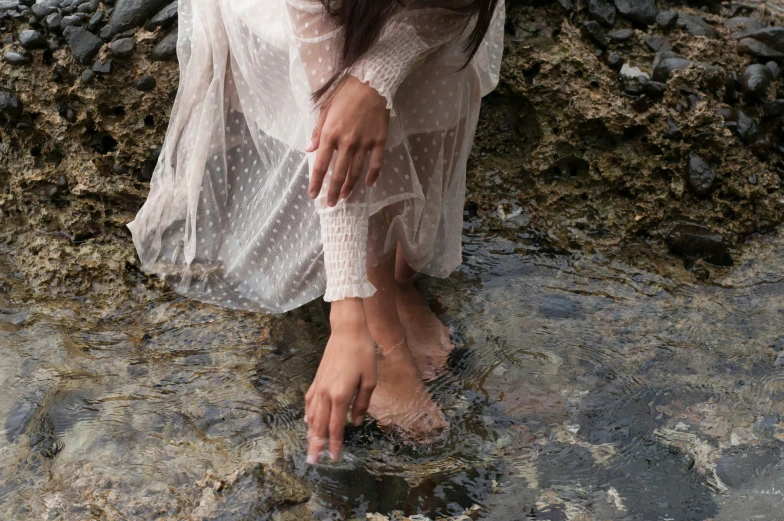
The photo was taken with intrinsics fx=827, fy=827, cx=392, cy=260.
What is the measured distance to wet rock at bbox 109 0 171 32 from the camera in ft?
8.66

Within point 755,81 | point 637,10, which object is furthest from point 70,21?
point 755,81

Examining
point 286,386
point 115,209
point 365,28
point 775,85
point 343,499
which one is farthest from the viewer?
point 775,85

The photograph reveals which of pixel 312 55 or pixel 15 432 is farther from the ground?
pixel 312 55

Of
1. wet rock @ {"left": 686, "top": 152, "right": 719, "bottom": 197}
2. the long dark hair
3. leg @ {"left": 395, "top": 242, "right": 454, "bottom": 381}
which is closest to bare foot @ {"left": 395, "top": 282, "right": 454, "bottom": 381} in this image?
leg @ {"left": 395, "top": 242, "right": 454, "bottom": 381}

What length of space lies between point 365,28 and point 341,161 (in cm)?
26

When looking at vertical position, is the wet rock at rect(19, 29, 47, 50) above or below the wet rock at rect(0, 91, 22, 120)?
above

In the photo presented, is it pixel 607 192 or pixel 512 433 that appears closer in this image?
pixel 512 433

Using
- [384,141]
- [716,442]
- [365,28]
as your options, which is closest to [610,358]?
[716,442]

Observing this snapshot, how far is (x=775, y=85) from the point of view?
2797 mm

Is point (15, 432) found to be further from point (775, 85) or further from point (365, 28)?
point (775, 85)

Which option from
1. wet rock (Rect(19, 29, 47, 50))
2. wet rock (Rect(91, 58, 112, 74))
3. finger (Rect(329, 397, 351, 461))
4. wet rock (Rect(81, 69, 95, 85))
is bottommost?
finger (Rect(329, 397, 351, 461))

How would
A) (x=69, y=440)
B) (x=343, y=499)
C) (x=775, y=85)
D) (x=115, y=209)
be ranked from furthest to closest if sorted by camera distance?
(x=775, y=85)
(x=115, y=209)
(x=69, y=440)
(x=343, y=499)

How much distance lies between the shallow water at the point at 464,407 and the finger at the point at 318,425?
72mm

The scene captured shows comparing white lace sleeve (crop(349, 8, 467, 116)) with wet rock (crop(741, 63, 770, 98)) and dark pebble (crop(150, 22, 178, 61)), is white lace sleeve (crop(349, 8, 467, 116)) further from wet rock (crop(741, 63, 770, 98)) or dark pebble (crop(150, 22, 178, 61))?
wet rock (crop(741, 63, 770, 98))
